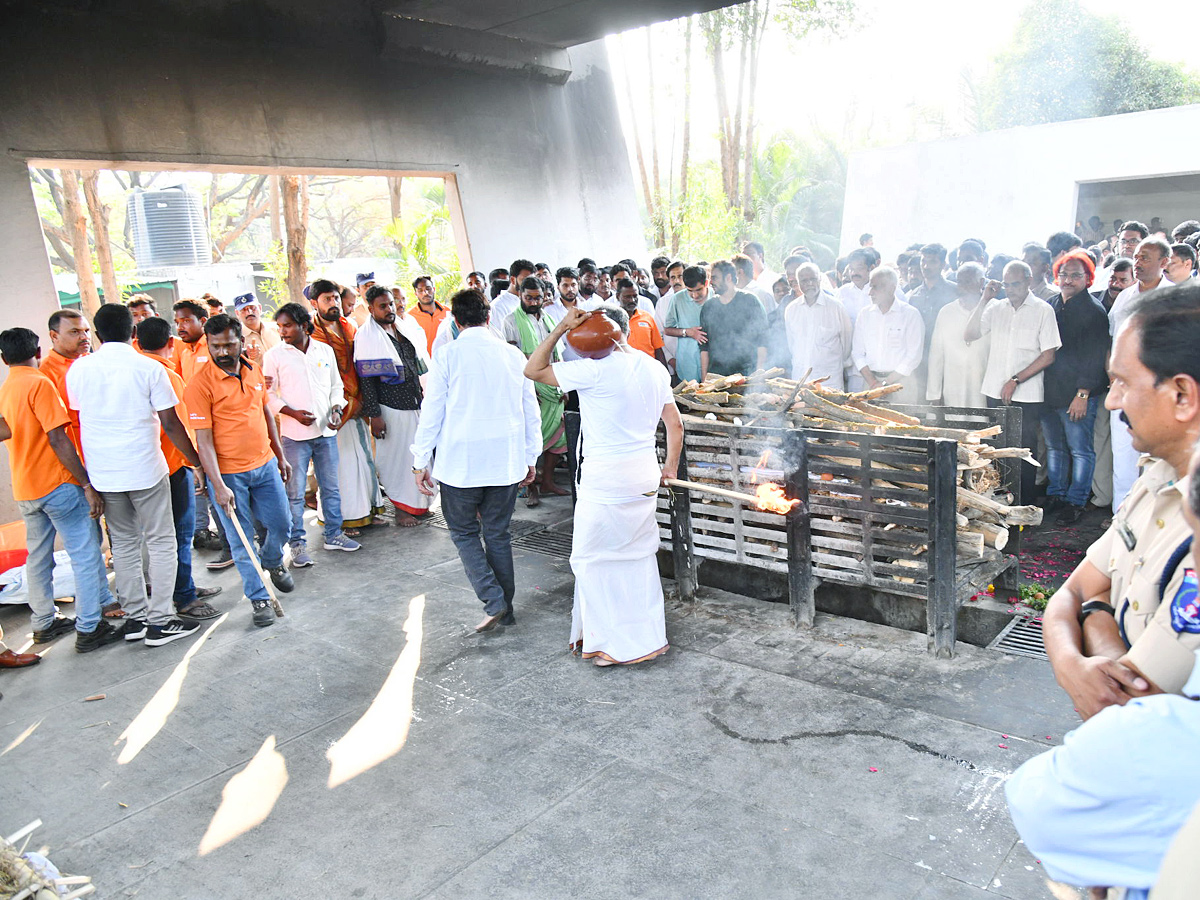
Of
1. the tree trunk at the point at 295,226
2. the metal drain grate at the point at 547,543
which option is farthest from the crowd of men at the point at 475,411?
the tree trunk at the point at 295,226

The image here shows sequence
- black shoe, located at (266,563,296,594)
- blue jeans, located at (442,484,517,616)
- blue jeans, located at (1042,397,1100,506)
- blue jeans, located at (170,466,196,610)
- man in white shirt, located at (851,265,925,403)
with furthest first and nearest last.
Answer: man in white shirt, located at (851,265,925,403)
blue jeans, located at (1042,397,1100,506)
black shoe, located at (266,563,296,594)
blue jeans, located at (170,466,196,610)
blue jeans, located at (442,484,517,616)

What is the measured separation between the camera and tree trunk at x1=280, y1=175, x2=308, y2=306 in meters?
16.8

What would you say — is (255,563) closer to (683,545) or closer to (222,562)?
(222,562)

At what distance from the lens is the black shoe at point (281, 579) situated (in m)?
6.32

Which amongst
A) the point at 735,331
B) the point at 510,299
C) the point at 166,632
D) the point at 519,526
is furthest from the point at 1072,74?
the point at 166,632

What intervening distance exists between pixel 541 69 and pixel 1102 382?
334 inches

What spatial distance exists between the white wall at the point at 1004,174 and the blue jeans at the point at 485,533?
620 inches

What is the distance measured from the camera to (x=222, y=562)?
709 centimetres

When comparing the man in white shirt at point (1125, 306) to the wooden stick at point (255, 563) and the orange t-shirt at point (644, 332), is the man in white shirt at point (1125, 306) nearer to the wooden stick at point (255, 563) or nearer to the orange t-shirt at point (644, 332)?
the orange t-shirt at point (644, 332)

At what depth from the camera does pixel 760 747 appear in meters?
3.82

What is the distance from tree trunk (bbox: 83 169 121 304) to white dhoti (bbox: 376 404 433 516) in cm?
1236

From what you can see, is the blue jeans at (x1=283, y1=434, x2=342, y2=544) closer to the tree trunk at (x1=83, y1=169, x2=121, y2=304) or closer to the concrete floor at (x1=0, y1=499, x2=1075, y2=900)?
the concrete floor at (x1=0, y1=499, x2=1075, y2=900)

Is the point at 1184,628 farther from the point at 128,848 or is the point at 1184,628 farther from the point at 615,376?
the point at 128,848

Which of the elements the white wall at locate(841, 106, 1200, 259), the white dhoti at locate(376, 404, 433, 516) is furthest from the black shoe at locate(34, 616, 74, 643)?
the white wall at locate(841, 106, 1200, 259)
